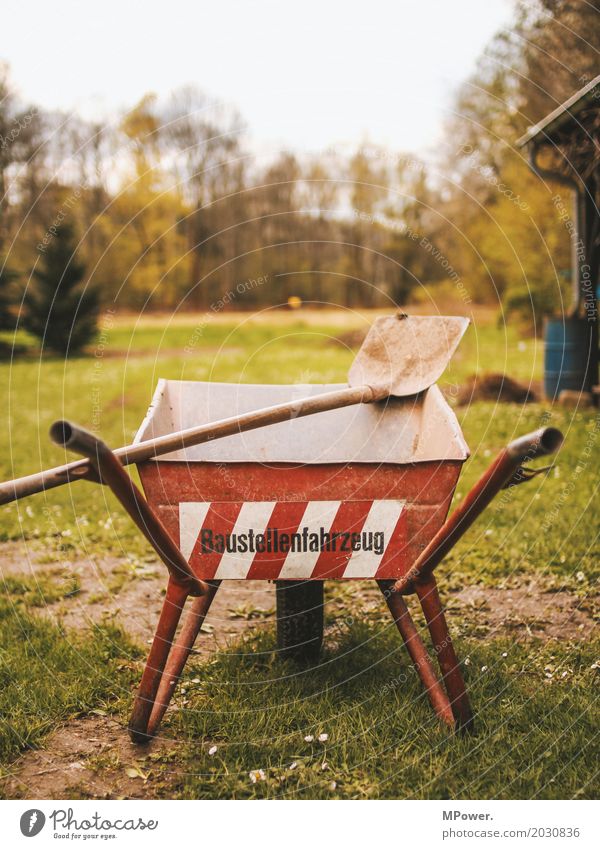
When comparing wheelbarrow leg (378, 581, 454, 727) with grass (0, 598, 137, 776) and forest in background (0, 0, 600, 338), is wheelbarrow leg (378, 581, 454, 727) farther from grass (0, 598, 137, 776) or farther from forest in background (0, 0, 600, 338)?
forest in background (0, 0, 600, 338)

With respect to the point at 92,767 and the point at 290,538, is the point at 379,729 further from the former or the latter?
the point at 92,767

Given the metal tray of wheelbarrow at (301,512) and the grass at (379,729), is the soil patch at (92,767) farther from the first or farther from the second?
the metal tray of wheelbarrow at (301,512)

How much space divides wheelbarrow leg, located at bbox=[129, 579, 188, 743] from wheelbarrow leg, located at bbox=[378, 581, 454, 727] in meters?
0.70

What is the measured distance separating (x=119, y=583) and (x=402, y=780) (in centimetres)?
210

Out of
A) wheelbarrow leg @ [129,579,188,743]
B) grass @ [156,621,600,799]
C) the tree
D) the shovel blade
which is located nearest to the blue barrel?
the shovel blade

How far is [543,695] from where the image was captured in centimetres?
263

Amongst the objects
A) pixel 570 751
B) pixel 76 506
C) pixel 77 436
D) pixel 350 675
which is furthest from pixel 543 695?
pixel 76 506

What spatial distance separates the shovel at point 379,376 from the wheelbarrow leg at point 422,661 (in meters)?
0.71

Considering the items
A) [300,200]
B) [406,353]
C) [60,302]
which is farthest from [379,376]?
[60,302]

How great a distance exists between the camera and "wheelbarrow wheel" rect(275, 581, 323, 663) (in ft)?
9.29

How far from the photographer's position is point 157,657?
2.36m

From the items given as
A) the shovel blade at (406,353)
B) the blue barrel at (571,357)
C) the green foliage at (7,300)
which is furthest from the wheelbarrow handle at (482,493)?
the green foliage at (7,300)
